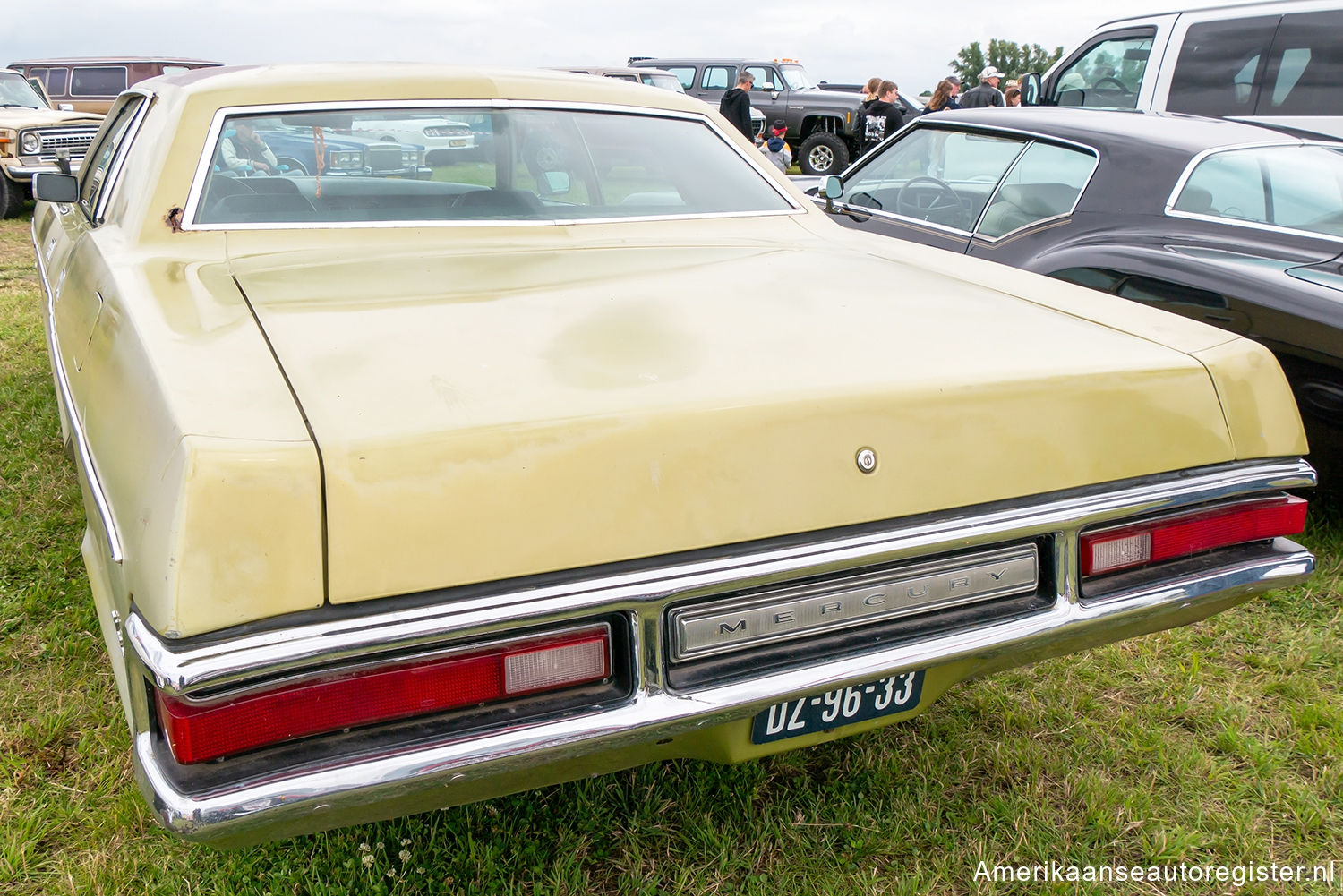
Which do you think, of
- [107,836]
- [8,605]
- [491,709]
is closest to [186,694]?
[491,709]

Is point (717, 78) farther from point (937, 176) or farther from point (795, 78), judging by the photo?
point (937, 176)

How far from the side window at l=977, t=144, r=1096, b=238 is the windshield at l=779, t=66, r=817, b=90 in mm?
12767

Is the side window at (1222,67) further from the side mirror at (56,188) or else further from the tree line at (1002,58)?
the tree line at (1002,58)

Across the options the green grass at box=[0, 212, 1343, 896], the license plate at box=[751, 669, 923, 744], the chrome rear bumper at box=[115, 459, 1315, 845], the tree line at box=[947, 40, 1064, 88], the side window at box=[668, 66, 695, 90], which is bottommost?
the green grass at box=[0, 212, 1343, 896]

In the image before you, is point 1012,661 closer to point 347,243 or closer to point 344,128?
point 347,243

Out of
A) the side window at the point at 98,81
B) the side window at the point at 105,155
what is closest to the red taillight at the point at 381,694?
the side window at the point at 105,155

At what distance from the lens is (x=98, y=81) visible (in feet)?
52.6

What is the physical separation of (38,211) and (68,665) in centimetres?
266

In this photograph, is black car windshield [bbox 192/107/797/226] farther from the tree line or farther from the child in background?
the tree line

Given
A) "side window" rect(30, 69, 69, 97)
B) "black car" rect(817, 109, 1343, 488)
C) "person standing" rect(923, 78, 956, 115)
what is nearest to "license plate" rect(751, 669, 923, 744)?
"black car" rect(817, 109, 1343, 488)

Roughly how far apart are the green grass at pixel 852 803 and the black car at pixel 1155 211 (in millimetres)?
936

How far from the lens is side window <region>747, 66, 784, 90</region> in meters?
16.1

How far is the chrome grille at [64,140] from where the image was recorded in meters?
9.36

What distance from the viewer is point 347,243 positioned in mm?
2250
